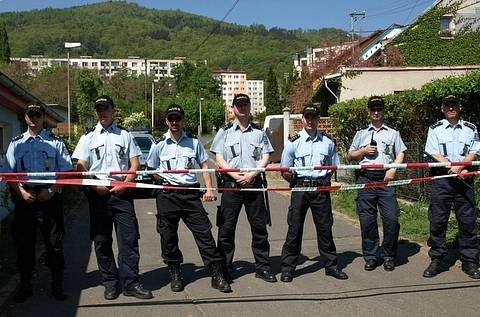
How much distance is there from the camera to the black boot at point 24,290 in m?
5.74

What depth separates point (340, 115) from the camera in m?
15.8

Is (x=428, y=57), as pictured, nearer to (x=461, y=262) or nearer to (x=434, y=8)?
(x=434, y=8)

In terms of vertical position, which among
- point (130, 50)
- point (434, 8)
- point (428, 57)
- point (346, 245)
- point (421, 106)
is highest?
point (130, 50)

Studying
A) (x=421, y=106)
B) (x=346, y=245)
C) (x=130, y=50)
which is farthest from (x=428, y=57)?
(x=130, y=50)

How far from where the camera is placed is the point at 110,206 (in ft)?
19.4

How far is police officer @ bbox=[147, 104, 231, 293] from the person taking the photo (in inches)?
239

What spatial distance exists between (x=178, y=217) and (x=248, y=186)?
0.81 meters

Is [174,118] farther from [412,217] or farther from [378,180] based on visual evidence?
[412,217]

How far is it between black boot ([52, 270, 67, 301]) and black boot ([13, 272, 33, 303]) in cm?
26

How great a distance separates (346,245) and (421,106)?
4.39 m

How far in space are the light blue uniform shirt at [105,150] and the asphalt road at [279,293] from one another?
1301 mm

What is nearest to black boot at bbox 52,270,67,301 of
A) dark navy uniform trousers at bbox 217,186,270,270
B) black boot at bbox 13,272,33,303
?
black boot at bbox 13,272,33,303

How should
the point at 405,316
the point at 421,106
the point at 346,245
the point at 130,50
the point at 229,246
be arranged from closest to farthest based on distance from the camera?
the point at 405,316, the point at 229,246, the point at 346,245, the point at 421,106, the point at 130,50

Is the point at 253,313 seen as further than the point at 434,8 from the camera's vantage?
No
